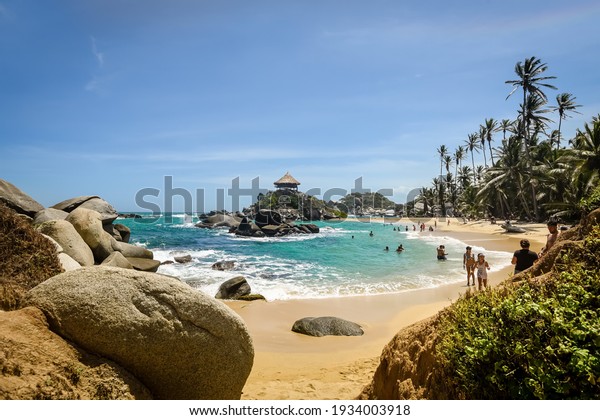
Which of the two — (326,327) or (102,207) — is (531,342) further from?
(102,207)

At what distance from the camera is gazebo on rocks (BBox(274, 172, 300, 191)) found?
109812 millimetres

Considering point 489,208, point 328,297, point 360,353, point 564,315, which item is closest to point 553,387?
point 564,315

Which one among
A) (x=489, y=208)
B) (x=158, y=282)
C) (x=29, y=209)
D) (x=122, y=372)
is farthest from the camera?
(x=489, y=208)

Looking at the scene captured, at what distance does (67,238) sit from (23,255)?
26.0 ft

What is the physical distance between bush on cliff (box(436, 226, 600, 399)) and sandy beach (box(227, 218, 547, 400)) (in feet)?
3.22

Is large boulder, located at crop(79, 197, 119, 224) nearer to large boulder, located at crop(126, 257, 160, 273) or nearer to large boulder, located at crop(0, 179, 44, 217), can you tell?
large boulder, located at crop(0, 179, 44, 217)

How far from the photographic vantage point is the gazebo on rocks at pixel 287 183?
109812mm

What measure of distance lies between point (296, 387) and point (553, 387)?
5.56 metres

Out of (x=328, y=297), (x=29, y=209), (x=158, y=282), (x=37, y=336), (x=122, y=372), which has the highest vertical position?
(x=29, y=209)

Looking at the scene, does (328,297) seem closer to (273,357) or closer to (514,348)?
(273,357)

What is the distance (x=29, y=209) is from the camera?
15.6 metres

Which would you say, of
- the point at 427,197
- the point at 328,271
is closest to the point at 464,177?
the point at 427,197

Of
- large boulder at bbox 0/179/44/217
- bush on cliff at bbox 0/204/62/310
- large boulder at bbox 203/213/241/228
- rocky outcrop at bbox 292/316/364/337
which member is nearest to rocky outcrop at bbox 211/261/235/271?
large boulder at bbox 0/179/44/217

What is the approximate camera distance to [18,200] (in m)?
15.5
